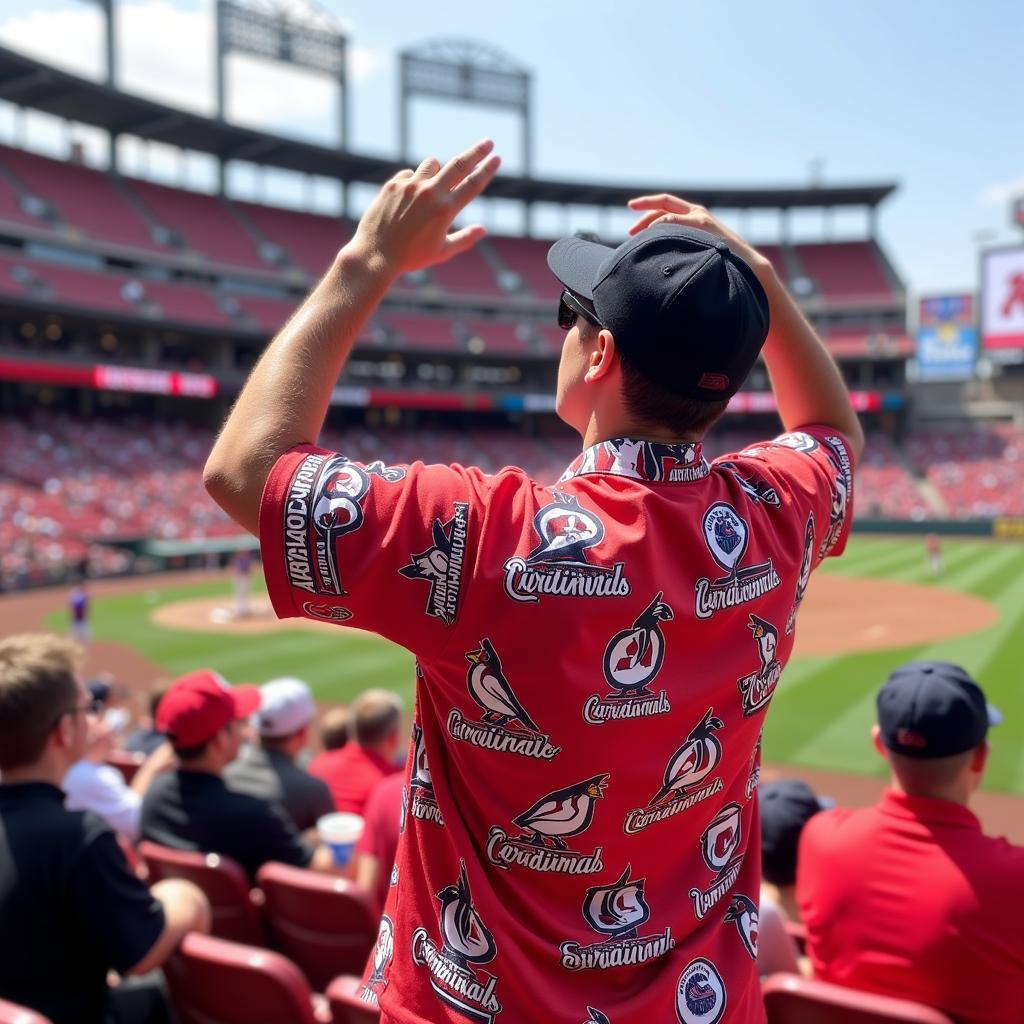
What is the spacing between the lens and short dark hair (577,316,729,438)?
1599 mm

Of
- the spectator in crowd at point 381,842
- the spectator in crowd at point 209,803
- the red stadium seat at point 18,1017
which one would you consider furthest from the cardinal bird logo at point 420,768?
the spectator in crowd at point 209,803

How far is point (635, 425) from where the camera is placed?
5.32 ft

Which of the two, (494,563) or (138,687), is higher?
(494,563)

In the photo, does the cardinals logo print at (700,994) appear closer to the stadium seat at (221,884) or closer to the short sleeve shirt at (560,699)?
the short sleeve shirt at (560,699)

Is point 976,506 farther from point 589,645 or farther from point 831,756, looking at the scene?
point 589,645

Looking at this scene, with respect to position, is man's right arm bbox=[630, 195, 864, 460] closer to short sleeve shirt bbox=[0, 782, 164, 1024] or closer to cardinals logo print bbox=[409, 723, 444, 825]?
cardinals logo print bbox=[409, 723, 444, 825]

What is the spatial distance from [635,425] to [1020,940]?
2114 millimetres

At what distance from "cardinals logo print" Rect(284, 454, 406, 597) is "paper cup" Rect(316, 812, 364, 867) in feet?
10.1

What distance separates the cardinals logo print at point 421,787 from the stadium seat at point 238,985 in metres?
1.75

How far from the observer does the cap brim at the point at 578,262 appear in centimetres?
167

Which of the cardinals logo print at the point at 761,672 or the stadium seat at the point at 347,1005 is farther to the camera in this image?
the stadium seat at the point at 347,1005

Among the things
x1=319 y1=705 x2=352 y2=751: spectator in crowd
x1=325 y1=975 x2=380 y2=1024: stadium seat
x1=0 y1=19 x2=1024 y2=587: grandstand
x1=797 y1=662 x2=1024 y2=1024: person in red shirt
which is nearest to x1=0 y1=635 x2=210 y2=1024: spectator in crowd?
x1=325 y1=975 x2=380 y2=1024: stadium seat

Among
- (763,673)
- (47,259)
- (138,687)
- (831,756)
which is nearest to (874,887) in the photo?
(763,673)

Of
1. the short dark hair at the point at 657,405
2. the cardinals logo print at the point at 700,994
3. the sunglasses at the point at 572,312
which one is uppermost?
the sunglasses at the point at 572,312
